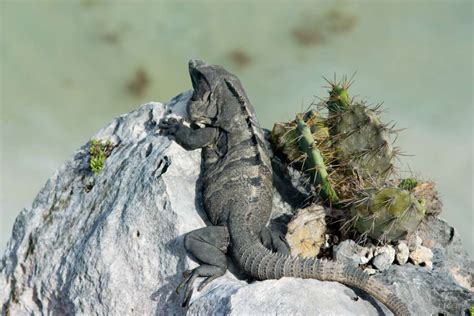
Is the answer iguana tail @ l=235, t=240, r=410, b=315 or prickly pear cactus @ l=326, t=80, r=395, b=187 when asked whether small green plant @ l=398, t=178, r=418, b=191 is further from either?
iguana tail @ l=235, t=240, r=410, b=315

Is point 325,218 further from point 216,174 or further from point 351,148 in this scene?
point 216,174

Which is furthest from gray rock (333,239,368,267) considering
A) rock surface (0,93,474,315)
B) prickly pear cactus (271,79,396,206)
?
prickly pear cactus (271,79,396,206)

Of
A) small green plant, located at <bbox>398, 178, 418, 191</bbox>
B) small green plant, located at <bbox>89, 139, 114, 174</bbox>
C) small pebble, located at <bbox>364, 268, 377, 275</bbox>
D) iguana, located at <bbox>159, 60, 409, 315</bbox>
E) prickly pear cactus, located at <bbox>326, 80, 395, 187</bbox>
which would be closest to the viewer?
iguana, located at <bbox>159, 60, 409, 315</bbox>

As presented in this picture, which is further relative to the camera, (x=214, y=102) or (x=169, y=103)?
(x=169, y=103)

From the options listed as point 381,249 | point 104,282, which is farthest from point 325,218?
point 104,282

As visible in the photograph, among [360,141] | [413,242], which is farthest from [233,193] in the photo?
[413,242]

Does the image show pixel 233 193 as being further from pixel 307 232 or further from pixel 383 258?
pixel 383 258

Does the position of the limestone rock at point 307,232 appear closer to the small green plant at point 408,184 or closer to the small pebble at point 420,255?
the small pebble at point 420,255
